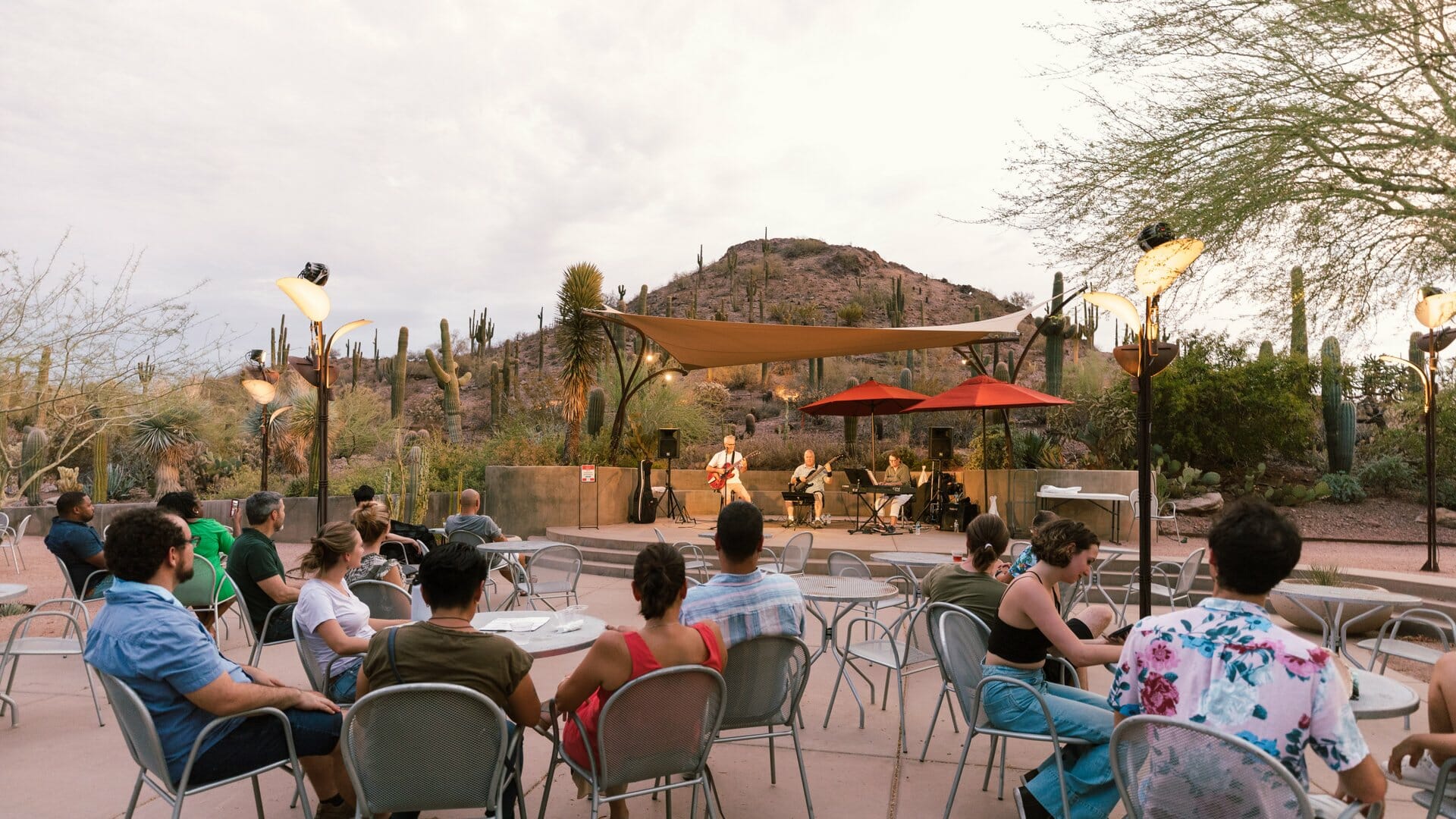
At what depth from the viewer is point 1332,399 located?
1377cm

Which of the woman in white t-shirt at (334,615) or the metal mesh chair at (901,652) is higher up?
the woman in white t-shirt at (334,615)

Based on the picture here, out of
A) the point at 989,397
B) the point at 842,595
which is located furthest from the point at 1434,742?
the point at 989,397

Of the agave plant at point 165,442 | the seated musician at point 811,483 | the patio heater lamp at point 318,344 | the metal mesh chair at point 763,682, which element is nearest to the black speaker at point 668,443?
the seated musician at point 811,483

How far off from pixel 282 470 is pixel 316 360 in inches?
642

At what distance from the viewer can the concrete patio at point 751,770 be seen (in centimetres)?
279

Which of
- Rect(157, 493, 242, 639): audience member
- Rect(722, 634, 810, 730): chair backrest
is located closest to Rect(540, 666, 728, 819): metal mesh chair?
Rect(722, 634, 810, 730): chair backrest

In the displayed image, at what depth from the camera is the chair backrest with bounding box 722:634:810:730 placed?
2.54 metres

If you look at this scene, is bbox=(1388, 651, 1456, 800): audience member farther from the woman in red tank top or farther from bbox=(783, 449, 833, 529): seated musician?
bbox=(783, 449, 833, 529): seated musician

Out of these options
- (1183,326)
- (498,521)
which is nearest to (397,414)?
(498,521)

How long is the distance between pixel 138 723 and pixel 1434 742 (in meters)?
3.09

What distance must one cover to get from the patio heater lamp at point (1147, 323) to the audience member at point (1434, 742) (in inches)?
93.2

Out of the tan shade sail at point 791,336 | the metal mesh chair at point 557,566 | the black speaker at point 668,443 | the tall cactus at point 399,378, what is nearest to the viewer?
the metal mesh chair at point 557,566

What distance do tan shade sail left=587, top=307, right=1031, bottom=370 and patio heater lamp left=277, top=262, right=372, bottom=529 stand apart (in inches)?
126

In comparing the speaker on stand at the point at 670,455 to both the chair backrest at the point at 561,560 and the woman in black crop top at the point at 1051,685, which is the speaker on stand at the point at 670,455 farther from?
the woman in black crop top at the point at 1051,685
